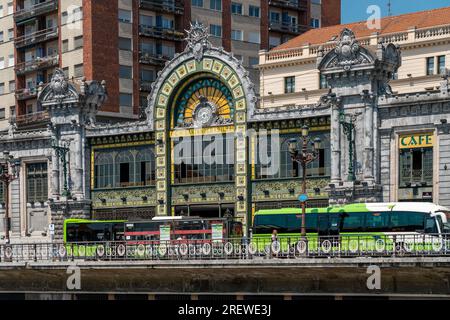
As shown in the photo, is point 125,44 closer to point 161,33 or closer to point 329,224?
point 161,33

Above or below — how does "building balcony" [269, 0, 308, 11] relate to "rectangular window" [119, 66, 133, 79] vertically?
above

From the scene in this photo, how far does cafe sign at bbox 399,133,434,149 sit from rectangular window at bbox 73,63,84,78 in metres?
32.5

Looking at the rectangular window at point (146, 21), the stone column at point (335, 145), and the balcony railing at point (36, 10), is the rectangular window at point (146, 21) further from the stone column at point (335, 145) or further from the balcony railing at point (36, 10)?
the stone column at point (335, 145)

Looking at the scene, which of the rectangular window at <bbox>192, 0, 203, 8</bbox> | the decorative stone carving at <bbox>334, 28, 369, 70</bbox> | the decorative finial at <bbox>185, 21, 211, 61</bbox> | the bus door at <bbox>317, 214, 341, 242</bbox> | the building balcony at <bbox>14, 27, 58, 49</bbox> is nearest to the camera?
the bus door at <bbox>317, 214, 341, 242</bbox>

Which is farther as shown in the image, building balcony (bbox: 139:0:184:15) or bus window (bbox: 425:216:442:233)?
building balcony (bbox: 139:0:184:15)

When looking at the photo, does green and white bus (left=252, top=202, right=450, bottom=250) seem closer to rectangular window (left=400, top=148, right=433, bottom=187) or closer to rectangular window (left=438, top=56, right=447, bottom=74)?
rectangular window (left=400, top=148, right=433, bottom=187)

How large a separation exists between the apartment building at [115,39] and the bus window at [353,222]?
33989 millimetres

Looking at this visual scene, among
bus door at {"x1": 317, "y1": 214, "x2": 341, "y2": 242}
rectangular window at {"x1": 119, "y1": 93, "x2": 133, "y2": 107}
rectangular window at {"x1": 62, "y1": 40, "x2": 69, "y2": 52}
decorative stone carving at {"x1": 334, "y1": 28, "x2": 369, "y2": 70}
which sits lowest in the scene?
bus door at {"x1": 317, "y1": 214, "x2": 341, "y2": 242}

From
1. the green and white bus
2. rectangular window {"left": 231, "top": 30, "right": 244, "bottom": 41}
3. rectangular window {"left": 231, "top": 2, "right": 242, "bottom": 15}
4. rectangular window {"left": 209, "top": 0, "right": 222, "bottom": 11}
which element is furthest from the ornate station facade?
rectangular window {"left": 231, "top": 2, "right": 242, "bottom": 15}

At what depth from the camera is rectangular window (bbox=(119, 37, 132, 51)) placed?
293 ft

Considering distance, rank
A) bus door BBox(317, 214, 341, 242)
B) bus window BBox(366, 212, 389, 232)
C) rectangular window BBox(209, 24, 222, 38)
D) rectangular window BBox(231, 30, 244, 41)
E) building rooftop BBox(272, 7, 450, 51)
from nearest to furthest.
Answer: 1. bus window BBox(366, 212, 389, 232)
2. bus door BBox(317, 214, 341, 242)
3. building rooftop BBox(272, 7, 450, 51)
4. rectangular window BBox(209, 24, 222, 38)
5. rectangular window BBox(231, 30, 244, 41)

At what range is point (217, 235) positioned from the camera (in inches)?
2470

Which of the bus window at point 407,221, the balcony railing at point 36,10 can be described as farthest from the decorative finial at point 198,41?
the bus window at point 407,221

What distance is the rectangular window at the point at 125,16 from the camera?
8956cm
